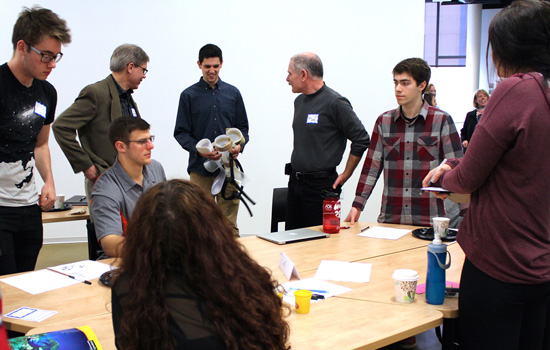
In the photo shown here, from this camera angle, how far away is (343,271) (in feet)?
6.73

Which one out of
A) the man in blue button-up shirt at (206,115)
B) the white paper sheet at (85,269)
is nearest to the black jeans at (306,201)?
the man in blue button-up shirt at (206,115)

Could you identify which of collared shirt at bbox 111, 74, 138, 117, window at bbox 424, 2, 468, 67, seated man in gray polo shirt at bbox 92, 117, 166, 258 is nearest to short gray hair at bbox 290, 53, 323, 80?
collared shirt at bbox 111, 74, 138, 117

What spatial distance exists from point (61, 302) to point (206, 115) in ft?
7.75

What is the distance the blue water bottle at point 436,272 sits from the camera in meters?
1.65

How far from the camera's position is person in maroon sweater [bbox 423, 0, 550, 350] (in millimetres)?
1356

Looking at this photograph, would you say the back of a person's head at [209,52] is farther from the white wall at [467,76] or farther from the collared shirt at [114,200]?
the white wall at [467,76]

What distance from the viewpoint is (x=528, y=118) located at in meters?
1.34

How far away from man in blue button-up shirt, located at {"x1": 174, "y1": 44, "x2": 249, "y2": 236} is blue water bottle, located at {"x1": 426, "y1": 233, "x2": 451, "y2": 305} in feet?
7.54

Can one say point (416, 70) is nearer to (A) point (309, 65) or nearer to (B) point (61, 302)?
(A) point (309, 65)

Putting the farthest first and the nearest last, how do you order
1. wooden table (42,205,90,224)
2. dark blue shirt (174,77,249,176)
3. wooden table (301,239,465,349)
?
dark blue shirt (174,77,249,176) < wooden table (42,205,90,224) < wooden table (301,239,465,349)

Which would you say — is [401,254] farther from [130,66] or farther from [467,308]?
[130,66]

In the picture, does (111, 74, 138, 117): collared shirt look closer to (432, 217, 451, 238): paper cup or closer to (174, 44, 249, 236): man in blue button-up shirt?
(174, 44, 249, 236): man in blue button-up shirt

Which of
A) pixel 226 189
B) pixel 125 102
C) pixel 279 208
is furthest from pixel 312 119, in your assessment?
pixel 125 102

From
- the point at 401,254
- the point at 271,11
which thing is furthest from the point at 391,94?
the point at 401,254
